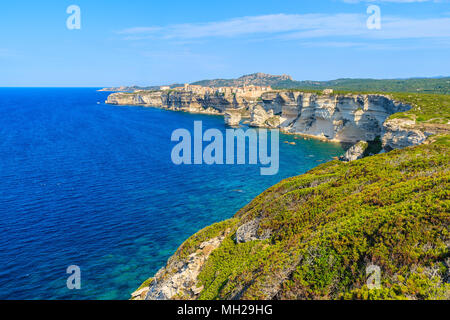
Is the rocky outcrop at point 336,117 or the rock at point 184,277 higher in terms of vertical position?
the rocky outcrop at point 336,117

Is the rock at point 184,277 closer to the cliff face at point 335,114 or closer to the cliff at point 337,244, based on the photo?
the cliff at point 337,244

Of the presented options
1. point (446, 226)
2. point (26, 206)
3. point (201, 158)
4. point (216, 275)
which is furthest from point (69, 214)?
point (446, 226)

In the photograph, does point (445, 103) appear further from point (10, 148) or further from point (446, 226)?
point (10, 148)

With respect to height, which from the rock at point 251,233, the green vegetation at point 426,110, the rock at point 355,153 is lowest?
the rock at point 251,233

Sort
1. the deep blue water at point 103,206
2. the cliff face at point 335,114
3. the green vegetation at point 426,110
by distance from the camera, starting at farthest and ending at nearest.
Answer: the cliff face at point 335,114 → the green vegetation at point 426,110 → the deep blue water at point 103,206

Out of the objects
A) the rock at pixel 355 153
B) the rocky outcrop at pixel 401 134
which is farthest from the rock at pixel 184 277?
the rock at pixel 355 153

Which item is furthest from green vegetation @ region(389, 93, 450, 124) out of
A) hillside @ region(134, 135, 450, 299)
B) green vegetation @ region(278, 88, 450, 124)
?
hillside @ region(134, 135, 450, 299)
